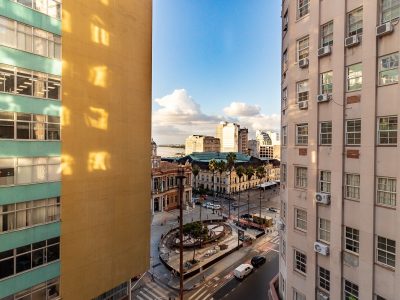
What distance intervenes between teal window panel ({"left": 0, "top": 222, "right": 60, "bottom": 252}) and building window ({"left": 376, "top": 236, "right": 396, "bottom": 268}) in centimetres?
1968

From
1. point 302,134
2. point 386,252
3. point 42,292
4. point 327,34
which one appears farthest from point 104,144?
point 386,252

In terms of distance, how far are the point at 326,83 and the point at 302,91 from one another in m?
2.02

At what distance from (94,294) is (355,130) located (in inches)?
841

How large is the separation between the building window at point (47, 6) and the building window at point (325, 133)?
1896cm

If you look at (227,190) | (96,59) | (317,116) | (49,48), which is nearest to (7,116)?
(49,48)

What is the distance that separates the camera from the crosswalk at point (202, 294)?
100.0 feet

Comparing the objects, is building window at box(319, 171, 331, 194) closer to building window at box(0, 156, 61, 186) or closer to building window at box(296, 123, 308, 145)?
building window at box(296, 123, 308, 145)

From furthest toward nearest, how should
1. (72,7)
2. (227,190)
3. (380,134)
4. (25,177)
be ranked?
(227,190), (72,7), (25,177), (380,134)

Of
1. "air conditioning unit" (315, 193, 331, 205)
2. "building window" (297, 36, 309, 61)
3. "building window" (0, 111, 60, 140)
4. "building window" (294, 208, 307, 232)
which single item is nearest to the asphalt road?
"building window" (294, 208, 307, 232)

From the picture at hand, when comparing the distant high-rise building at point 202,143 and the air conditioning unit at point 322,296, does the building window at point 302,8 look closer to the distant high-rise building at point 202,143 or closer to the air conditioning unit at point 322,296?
the air conditioning unit at point 322,296

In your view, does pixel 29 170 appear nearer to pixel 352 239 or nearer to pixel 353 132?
pixel 353 132

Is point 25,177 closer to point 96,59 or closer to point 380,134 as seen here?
point 96,59

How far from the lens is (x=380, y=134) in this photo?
14.0m

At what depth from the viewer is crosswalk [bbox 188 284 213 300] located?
3047cm
